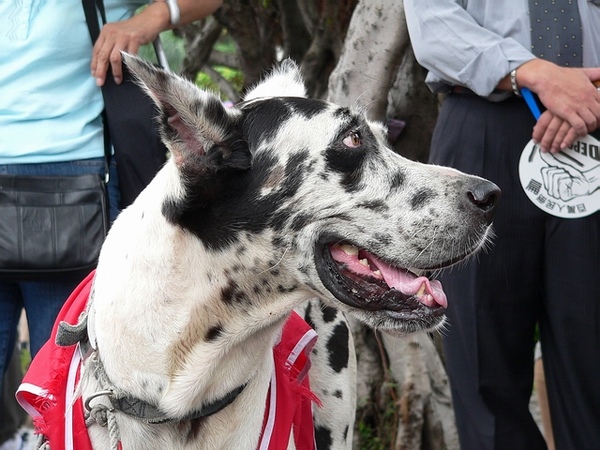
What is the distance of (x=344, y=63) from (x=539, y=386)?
1780 millimetres

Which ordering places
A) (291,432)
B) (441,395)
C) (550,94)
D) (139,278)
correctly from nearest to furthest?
1. (139,278)
2. (291,432)
3. (550,94)
4. (441,395)

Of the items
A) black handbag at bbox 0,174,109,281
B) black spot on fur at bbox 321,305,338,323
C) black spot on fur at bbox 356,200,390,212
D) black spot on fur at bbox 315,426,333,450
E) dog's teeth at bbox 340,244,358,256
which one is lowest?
black spot on fur at bbox 315,426,333,450

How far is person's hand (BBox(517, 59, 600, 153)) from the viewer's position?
128 inches

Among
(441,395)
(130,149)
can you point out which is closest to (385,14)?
(130,149)

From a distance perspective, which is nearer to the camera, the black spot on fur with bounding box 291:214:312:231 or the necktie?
the black spot on fur with bounding box 291:214:312:231

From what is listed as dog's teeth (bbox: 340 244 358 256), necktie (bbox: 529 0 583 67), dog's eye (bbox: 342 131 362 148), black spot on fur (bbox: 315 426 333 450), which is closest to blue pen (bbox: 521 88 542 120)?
necktie (bbox: 529 0 583 67)

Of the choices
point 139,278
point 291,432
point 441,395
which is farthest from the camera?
point 441,395

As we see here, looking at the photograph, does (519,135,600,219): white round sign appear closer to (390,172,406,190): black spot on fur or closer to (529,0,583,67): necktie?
(529,0,583,67): necktie

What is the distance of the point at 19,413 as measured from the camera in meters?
4.55

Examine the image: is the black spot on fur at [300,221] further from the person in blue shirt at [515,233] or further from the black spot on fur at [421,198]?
the person in blue shirt at [515,233]

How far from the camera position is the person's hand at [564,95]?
325 centimetres

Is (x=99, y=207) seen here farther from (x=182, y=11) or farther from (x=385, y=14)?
(x=385, y=14)

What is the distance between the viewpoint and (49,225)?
10.8ft

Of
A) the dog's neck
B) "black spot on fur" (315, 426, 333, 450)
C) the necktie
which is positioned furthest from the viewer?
"black spot on fur" (315, 426, 333, 450)
